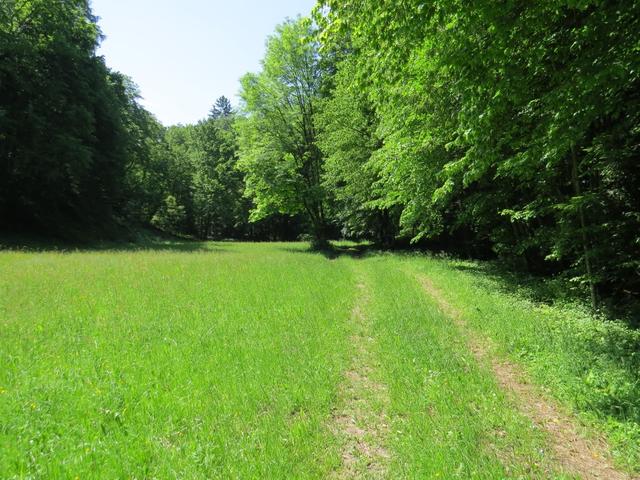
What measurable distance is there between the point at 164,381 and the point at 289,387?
5.75 feet

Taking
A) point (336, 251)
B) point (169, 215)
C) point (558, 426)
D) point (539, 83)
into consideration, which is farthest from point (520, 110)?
point (169, 215)

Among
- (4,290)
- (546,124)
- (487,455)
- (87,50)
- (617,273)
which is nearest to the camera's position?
(487,455)

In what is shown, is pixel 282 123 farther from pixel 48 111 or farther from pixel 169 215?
pixel 169 215

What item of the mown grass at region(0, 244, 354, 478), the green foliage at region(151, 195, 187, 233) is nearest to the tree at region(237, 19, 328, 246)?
the mown grass at region(0, 244, 354, 478)

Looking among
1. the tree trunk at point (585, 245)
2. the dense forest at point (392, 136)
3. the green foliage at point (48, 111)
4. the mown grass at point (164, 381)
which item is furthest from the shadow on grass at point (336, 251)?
the green foliage at point (48, 111)

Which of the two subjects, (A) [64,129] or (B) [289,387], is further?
(A) [64,129]

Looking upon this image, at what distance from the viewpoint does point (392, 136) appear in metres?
13.9

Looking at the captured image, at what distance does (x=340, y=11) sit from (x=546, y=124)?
16.1ft

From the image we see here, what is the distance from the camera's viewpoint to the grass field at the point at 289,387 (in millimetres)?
3453

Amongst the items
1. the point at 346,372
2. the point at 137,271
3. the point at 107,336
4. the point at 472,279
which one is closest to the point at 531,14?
the point at 346,372

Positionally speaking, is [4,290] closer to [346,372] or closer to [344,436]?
[346,372]

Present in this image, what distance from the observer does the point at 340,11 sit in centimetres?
575

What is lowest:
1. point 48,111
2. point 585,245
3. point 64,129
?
point 585,245

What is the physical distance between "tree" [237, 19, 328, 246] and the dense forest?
0.12 metres
